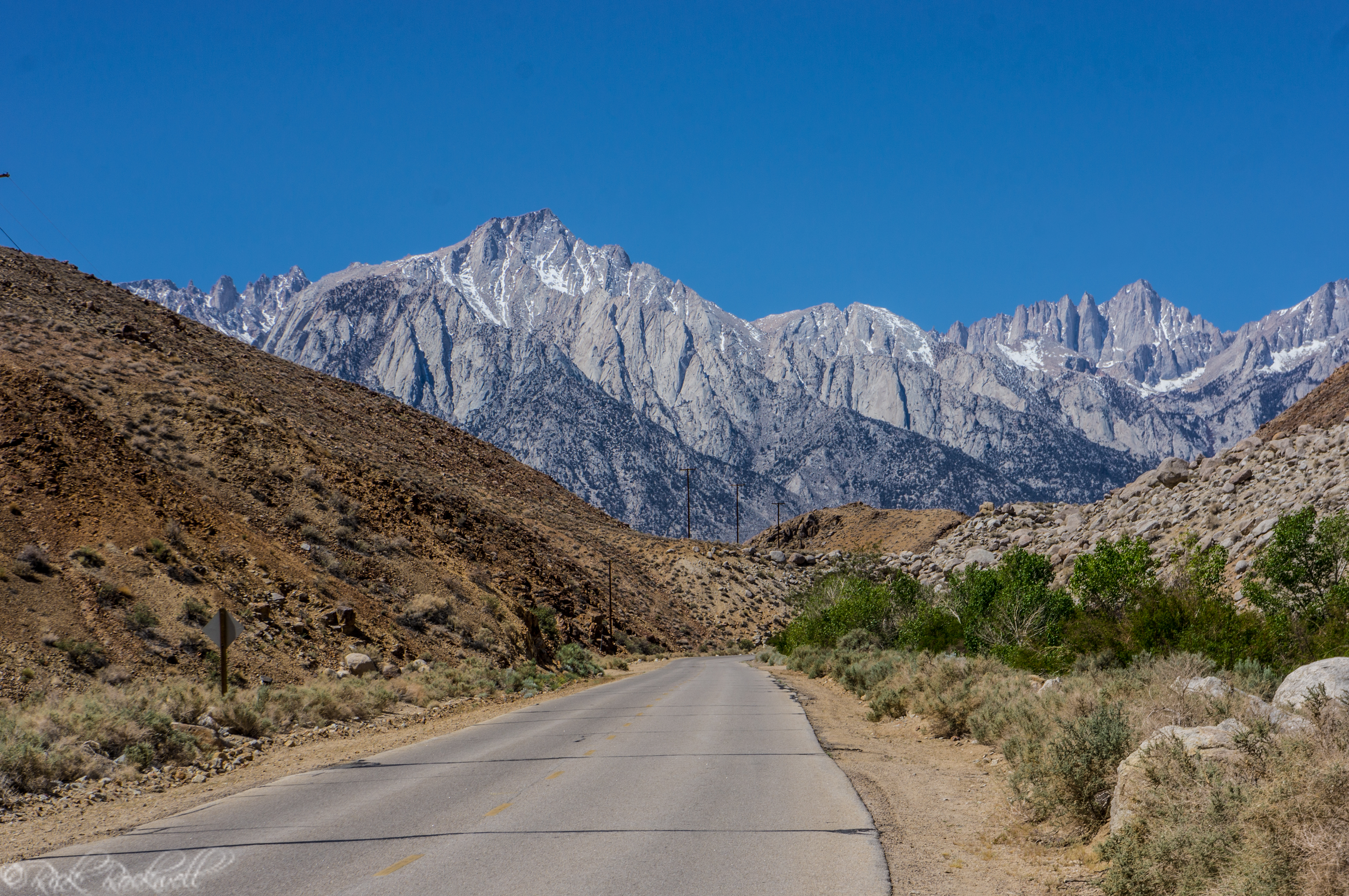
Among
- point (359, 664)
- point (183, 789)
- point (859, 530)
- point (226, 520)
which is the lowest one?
point (183, 789)

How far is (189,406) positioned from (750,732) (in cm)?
3161

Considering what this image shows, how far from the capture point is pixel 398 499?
43938 millimetres

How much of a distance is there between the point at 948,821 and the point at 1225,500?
33318mm

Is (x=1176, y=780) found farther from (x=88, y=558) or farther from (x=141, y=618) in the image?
(x=88, y=558)

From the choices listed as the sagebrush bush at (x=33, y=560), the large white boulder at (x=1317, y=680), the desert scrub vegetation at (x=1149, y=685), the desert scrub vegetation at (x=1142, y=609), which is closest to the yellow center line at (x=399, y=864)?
the desert scrub vegetation at (x=1149, y=685)

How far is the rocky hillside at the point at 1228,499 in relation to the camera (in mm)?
31891

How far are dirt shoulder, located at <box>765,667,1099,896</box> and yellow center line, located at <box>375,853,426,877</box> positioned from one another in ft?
12.9

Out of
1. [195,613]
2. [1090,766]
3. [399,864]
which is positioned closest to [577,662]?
[195,613]

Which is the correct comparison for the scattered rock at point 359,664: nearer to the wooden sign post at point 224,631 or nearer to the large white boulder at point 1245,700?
the wooden sign post at point 224,631

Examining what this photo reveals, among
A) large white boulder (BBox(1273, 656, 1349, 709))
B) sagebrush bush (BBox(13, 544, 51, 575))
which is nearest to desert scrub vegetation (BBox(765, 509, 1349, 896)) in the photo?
large white boulder (BBox(1273, 656, 1349, 709))

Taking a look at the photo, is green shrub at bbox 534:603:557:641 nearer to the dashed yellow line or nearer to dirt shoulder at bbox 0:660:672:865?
dirt shoulder at bbox 0:660:672:865

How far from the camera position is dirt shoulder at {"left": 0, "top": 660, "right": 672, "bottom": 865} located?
9.45 metres

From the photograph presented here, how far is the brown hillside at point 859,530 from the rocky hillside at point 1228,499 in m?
38.6

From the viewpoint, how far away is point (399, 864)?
7.68 metres
